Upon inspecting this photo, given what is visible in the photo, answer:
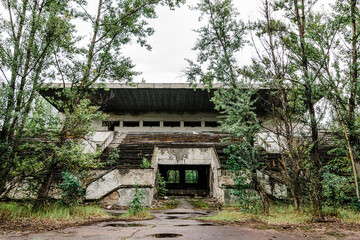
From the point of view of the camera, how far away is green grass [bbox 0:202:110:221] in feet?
16.5

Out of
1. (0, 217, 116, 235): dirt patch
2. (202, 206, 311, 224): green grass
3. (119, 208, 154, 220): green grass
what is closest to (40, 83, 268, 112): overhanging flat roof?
(119, 208, 154, 220): green grass

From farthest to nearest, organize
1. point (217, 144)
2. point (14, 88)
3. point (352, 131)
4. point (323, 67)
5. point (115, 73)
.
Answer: point (217, 144)
point (115, 73)
point (323, 67)
point (352, 131)
point (14, 88)

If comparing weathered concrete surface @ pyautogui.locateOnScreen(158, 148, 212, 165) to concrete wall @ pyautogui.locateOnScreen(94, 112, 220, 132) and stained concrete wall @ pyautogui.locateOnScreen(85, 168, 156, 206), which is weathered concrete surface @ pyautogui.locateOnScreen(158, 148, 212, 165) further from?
concrete wall @ pyautogui.locateOnScreen(94, 112, 220, 132)

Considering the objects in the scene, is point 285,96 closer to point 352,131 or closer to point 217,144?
point 352,131

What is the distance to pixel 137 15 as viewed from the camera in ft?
23.8

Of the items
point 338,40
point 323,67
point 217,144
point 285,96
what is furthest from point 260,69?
point 217,144

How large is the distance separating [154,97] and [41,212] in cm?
1232

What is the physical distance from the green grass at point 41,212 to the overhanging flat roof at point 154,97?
31.5 feet

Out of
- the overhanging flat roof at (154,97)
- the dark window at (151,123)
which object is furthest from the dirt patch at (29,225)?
the dark window at (151,123)

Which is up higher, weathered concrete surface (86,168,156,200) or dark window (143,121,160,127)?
dark window (143,121,160,127)

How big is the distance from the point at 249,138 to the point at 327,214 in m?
2.49

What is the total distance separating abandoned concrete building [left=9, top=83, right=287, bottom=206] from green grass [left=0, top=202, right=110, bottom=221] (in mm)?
1651

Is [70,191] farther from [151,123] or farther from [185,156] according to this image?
[151,123]

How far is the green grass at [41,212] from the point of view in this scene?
5035 mm
